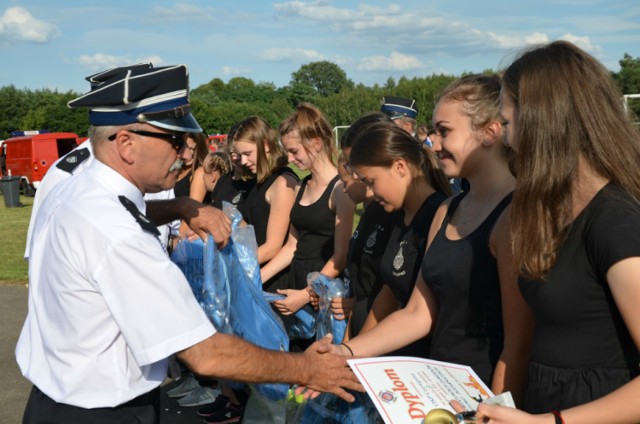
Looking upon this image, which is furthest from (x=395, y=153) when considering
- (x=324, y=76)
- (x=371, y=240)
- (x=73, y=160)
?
(x=324, y=76)

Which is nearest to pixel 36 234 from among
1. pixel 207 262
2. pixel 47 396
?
pixel 47 396

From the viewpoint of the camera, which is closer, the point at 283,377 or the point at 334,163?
the point at 283,377

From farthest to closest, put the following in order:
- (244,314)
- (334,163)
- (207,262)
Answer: (334,163)
(244,314)
(207,262)

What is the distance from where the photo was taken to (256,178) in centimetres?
535

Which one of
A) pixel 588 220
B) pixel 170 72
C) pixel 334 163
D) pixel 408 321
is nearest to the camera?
pixel 588 220

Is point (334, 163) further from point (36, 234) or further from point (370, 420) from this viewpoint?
point (36, 234)

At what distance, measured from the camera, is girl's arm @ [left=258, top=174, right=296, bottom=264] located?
16.3 feet

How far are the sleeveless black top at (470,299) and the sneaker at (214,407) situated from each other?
288cm

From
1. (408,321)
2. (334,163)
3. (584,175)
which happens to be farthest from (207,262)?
(584,175)

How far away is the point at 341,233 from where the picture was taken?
429 cm

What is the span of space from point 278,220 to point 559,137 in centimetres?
328

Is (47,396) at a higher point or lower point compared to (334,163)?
lower

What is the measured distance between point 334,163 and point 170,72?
8.02 ft

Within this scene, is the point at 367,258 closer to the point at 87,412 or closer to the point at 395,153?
the point at 395,153
